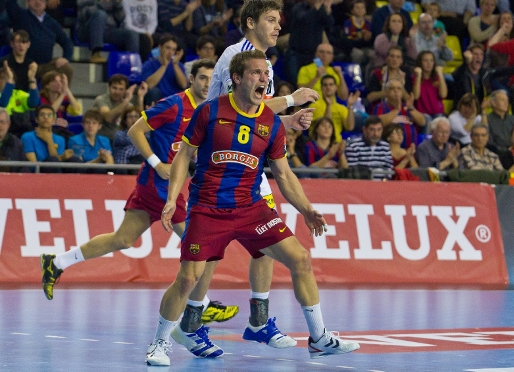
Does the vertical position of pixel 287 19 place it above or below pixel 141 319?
above

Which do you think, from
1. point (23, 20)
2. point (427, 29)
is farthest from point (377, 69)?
point (23, 20)

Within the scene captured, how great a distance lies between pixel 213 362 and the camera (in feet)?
23.7

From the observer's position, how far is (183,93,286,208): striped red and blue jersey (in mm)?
7168

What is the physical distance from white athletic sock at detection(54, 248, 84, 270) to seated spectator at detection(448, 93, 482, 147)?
30.3ft

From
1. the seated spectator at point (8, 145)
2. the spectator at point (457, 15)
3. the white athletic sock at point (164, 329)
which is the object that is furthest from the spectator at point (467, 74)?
the white athletic sock at point (164, 329)

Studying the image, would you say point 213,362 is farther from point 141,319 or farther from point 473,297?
point 473,297

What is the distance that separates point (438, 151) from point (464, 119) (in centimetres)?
184

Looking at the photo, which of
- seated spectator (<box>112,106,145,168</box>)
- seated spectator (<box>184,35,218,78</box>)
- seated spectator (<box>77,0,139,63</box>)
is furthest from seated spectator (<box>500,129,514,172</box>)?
seated spectator (<box>77,0,139,63</box>)

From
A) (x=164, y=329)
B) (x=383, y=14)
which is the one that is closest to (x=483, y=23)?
(x=383, y=14)

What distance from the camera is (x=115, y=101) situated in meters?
15.7

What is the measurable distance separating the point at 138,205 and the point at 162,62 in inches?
297

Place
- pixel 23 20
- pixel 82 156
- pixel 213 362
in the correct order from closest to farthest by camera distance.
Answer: pixel 213 362
pixel 82 156
pixel 23 20

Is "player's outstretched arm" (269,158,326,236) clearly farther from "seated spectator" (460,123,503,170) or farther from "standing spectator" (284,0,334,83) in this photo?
"standing spectator" (284,0,334,83)

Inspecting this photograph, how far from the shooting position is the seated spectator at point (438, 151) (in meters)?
16.2
